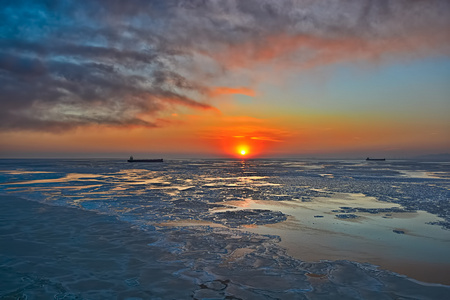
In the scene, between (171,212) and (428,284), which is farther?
(171,212)

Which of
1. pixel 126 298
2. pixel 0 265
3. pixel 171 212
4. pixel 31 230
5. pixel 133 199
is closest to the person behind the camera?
pixel 126 298

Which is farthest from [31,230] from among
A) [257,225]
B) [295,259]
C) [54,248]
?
[295,259]

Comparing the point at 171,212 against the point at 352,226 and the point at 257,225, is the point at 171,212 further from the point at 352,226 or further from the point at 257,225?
the point at 352,226

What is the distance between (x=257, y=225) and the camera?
10.8 metres

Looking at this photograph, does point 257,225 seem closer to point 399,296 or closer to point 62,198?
point 399,296

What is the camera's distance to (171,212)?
13125 millimetres

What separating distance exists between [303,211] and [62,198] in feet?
46.5

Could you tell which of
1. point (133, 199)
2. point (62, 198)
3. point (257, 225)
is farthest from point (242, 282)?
point (62, 198)

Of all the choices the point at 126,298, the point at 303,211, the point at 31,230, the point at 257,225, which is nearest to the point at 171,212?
the point at 257,225

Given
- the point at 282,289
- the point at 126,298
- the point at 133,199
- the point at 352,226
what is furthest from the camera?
the point at 133,199

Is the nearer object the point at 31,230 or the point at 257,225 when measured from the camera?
the point at 31,230

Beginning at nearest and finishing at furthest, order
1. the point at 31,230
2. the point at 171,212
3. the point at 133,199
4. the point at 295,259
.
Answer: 1. the point at 295,259
2. the point at 31,230
3. the point at 171,212
4. the point at 133,199

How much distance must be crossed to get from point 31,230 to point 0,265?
3430 millimetres

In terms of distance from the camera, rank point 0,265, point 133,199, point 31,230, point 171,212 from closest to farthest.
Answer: point 0,265 → point 31,230 → point 171,212 → point 133,199
